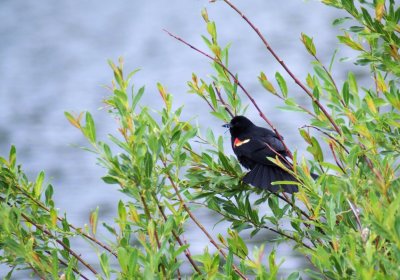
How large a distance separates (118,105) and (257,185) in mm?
932

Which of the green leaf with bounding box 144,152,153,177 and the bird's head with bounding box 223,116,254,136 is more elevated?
the bird's head with bounding box 223,116,254,136

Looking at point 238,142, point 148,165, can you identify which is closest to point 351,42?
point 148,165

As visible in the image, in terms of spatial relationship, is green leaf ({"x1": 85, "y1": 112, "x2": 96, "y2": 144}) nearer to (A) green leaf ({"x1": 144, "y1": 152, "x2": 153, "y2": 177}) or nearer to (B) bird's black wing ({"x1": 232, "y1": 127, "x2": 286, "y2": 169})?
(A) green leaf ({"x1": 144, "y1": 152, "x2": 153, "y2": 177})

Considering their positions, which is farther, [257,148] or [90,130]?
[257,148]

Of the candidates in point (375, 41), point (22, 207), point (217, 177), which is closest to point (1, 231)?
point (22, 207)

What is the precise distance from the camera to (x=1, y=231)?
1.88m

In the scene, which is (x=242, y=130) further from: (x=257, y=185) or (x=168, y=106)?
(x=168, y=106)

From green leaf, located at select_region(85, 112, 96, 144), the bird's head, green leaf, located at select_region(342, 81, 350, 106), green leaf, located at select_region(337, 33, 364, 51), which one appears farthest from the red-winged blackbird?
green leaf, located at select_region(85, 112, 96, 144)

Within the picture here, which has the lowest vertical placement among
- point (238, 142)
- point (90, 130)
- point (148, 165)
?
point (148, 165)

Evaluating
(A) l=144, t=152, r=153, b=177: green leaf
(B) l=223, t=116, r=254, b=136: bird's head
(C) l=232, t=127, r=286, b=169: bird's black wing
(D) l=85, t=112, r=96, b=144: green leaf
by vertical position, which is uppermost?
(B) l=223, t=116, r=254, b=136: bird's head

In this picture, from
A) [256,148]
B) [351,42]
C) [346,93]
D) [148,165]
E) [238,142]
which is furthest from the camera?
[238,142]

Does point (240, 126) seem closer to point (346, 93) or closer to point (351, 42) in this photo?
point (351, 42)

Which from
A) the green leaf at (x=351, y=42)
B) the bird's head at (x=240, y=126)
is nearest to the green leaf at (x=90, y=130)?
the green leaf at (x=351, y=42)

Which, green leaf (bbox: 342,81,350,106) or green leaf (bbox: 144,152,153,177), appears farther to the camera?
green leaf (bbox: 342,81,350,106)
